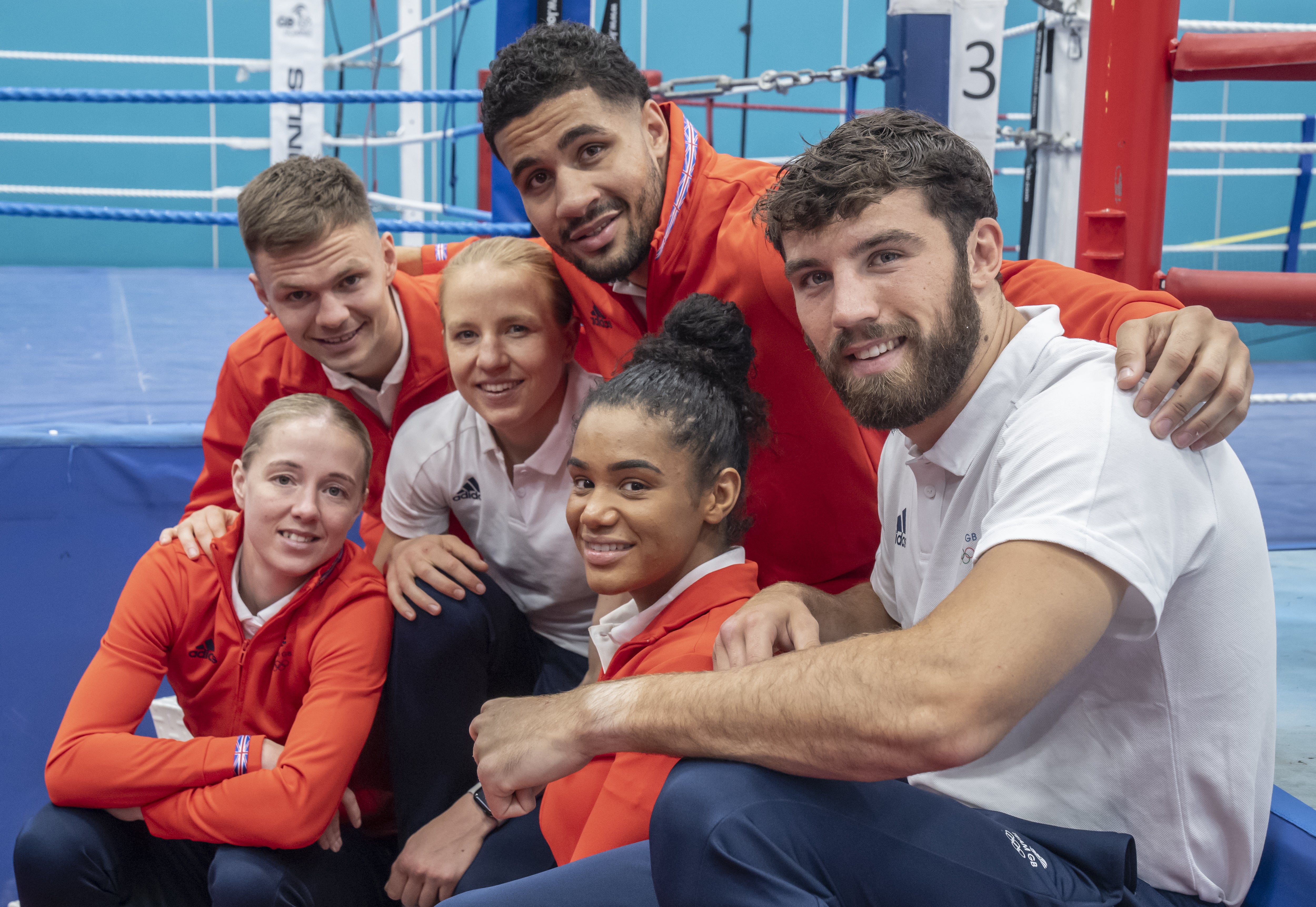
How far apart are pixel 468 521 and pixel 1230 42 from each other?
1335 mm

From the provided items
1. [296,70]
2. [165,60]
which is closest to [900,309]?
[296,70]

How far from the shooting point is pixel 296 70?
11.3 feet

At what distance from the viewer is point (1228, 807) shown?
36.5 inches

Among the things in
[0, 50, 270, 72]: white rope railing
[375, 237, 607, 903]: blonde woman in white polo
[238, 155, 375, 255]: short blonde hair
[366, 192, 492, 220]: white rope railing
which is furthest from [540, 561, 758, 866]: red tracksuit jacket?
[0, 50, 270, 72]: white rope railing

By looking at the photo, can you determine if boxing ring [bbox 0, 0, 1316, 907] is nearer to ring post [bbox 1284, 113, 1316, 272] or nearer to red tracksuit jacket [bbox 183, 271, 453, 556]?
red tracksuit jacket [bbox 183, 271, 453, 556]

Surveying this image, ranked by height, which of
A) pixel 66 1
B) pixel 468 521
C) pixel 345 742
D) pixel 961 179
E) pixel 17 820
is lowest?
pixel 17 820

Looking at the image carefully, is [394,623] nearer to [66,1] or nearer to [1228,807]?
[1228,807]

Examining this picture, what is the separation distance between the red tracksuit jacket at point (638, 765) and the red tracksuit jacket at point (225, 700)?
12.2 inches

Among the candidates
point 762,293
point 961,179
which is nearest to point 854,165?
point 961,179

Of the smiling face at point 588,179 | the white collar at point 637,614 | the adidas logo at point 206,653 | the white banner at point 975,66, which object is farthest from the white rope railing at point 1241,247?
the adidas logo at point 206,653

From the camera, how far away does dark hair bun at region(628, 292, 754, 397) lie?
131cm

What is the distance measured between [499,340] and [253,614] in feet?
1.70

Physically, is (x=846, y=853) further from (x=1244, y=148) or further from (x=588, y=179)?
(x=1244, y=148)

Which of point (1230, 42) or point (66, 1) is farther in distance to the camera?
point (66, 1)
